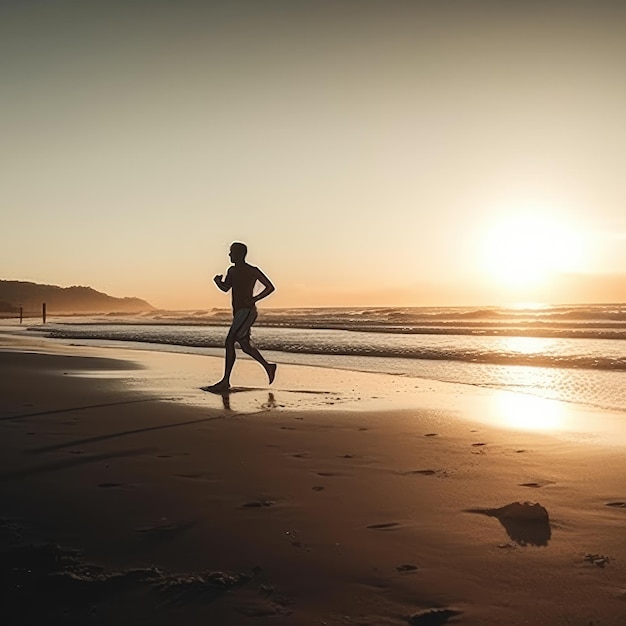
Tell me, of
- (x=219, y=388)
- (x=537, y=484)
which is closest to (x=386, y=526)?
(x=537, y=484)

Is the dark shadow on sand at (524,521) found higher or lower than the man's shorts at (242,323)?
lower

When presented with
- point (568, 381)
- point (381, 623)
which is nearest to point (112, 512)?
point (381, 623)

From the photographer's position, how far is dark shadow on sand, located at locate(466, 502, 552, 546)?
386cm

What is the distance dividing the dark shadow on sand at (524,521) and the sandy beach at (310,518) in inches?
0.6

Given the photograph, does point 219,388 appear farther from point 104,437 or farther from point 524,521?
point 524,521

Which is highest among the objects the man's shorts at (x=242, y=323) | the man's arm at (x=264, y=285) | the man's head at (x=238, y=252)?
the man's head at (x=238, y=252)

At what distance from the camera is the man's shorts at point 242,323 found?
1146 centimetres

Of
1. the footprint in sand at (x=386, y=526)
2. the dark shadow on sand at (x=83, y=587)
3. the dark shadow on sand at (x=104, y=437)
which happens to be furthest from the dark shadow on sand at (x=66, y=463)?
the footprint in sand at (x=386, y=526)

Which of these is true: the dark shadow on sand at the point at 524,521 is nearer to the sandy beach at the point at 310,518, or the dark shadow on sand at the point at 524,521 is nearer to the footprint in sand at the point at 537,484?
the sandy beach at the point at 310,518

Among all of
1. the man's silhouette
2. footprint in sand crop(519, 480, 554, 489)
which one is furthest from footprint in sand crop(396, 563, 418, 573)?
the man's silhouette

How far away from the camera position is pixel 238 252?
1170 cm

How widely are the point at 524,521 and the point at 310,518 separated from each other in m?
1.33

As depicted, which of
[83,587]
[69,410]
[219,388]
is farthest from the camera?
[219,388]

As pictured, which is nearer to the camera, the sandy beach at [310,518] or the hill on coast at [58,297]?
the sandy beach at [310,518]
